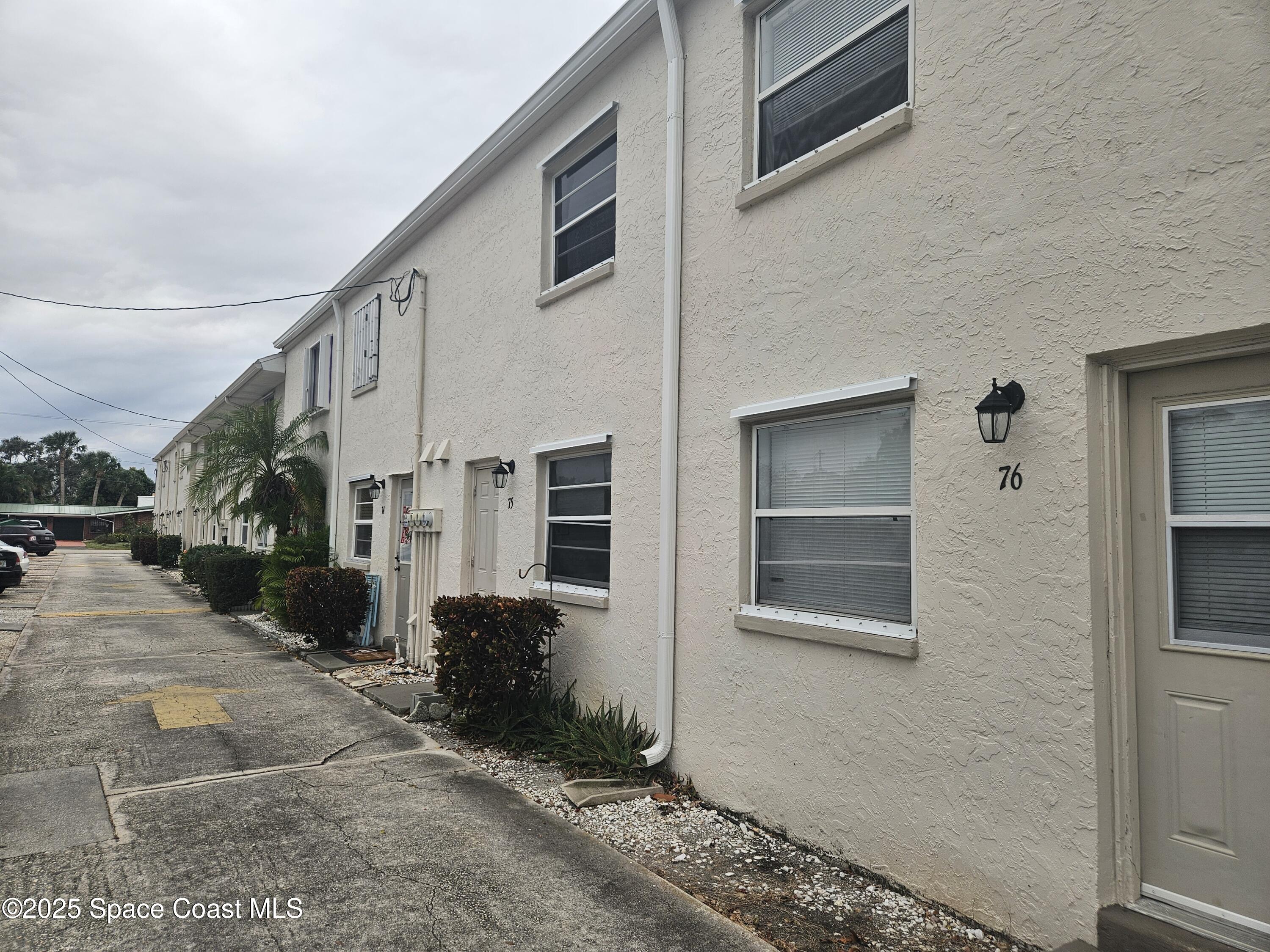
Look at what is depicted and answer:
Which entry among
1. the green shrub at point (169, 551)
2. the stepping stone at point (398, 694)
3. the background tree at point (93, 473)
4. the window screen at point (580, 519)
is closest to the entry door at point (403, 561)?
the stepping stone at point (398, 694)

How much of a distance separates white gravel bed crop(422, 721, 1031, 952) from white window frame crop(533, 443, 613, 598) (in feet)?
5.23

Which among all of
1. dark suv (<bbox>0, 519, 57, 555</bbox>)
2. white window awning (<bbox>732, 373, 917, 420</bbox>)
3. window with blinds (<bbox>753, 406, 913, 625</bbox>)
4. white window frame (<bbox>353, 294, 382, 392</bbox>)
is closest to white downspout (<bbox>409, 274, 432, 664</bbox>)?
white window frame (<bbox>353, 294, 382, 392</bbox>)

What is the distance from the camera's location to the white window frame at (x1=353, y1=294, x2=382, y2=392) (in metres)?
11.8

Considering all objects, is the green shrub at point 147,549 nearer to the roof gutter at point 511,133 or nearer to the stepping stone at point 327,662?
the roof gutter at point 511,133

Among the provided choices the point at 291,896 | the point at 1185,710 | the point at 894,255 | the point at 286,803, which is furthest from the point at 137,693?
the point at 1185,710

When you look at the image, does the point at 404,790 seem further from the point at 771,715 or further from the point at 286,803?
the point at 771,715

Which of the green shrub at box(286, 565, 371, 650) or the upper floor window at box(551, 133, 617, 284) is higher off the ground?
the upper floor window at box(551, 133, 617, 284)

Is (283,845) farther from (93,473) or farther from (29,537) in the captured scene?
(93,473)

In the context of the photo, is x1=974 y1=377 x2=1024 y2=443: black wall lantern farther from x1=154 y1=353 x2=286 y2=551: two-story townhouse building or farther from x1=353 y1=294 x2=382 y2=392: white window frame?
x1=154 y1=353 x2=286 y2=551: two-story townhouse building

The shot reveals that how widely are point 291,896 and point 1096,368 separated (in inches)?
169

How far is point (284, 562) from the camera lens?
12641 millimetres

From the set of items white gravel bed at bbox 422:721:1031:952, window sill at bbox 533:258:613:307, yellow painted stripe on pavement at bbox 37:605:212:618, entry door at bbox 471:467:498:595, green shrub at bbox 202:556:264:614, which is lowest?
white gravel bed at bbox 422:721:1031:952

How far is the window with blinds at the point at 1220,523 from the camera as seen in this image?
2975 millimetres

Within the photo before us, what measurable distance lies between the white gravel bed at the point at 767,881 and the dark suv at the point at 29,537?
37.4 meters
